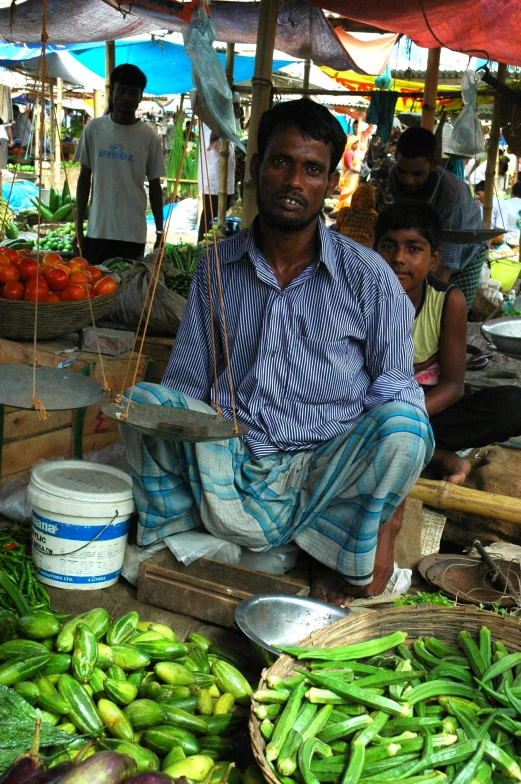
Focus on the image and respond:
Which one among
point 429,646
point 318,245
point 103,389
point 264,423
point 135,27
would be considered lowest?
point 429,646

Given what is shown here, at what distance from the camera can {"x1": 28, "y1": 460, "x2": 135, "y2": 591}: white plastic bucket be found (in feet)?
8.25

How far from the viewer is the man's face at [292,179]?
2557mm

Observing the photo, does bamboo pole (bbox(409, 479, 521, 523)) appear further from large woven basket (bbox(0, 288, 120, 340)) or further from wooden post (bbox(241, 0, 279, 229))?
wooden post (bbox(241, 0, 279, 229))

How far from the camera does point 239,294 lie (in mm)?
2770

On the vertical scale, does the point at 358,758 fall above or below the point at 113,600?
above

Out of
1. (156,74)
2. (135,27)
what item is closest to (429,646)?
(135,27)

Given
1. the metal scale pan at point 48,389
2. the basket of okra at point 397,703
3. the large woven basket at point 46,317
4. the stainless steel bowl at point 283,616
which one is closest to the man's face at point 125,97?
the large woven basket at point 46,317

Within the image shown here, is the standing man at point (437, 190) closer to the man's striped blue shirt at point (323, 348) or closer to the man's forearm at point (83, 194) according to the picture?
the man's forearm at point (83, 194)

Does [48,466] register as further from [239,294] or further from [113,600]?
[239,294]

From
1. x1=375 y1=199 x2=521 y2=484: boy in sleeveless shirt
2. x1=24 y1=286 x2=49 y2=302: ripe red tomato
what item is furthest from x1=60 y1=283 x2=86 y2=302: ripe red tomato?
x1=375 y1=199 x2=521 y2=484: boy in sleeveless shirt

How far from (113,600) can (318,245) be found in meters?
1.39

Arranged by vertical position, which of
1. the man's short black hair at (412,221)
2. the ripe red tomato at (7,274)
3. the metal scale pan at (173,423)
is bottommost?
the metal scale pan at (173,423)

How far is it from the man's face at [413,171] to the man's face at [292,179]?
244 cm

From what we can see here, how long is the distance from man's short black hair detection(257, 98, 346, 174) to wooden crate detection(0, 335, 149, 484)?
1395 mm
